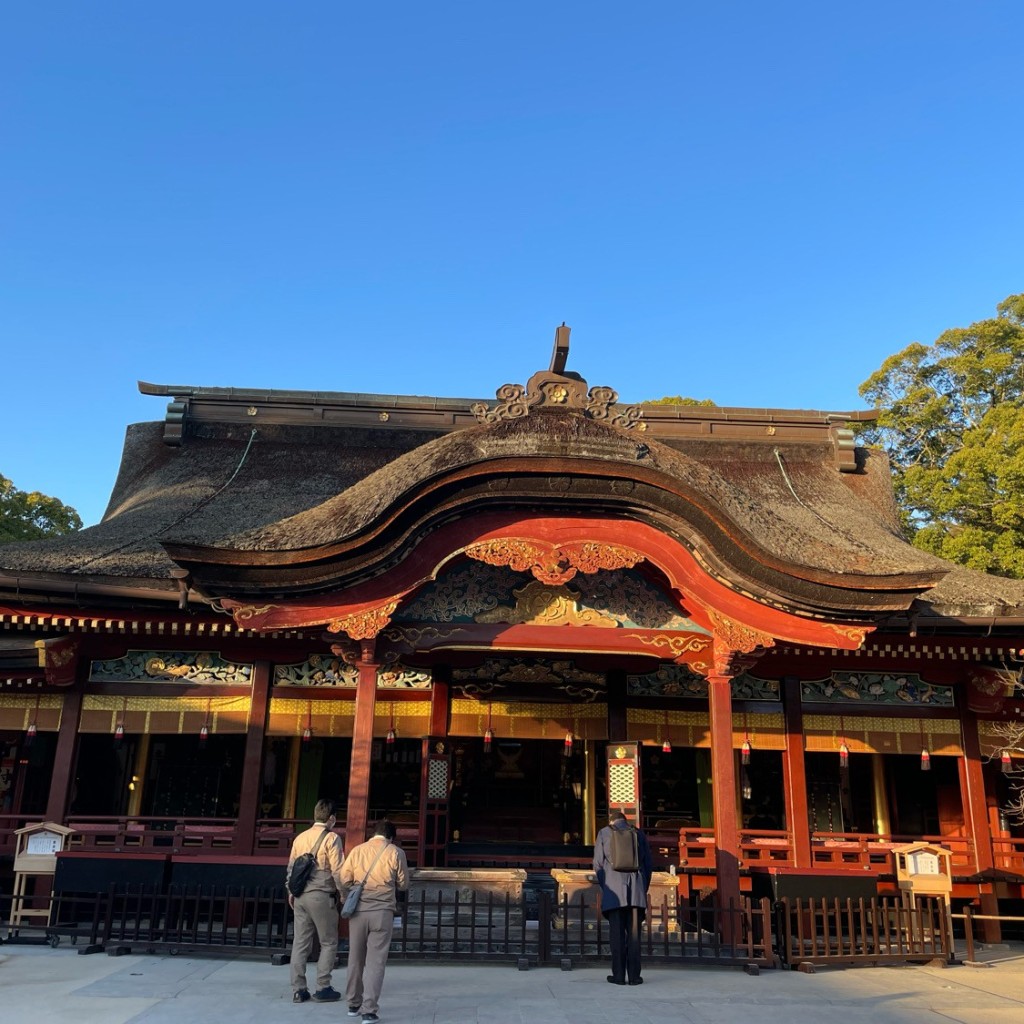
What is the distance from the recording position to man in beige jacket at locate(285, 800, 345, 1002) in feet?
25.0

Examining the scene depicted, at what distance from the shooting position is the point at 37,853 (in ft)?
36.2

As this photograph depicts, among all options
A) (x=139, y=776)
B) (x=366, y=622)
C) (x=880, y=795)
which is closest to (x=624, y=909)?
(x=366, y=622)

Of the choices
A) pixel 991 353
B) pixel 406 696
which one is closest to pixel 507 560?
pixel 406 696

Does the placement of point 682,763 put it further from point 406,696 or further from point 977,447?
point 977,447

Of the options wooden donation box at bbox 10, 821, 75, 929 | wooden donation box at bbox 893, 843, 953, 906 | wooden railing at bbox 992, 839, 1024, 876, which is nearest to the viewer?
wooden donation box at bbox 10, 821, 75, 929

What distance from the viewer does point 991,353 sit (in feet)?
97.9

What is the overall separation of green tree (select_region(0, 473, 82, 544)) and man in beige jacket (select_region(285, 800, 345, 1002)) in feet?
96.2

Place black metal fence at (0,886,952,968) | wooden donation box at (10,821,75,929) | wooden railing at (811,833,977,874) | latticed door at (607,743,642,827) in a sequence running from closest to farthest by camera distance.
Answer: black metal fence at (0,886,952,968) → wooden donation box at (10,821,75,929) → latticed door at (607,743,642,827) → wooden railing at (811,833,977,874)

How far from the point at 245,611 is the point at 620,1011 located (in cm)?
581

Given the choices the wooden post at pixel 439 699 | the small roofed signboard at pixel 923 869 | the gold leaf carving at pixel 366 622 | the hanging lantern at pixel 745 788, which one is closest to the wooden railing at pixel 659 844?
the small roofed signboard at pixel 923 869

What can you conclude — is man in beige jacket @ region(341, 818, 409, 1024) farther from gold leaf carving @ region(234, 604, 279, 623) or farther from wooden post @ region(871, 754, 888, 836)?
wooden post @ region(871, 754, 888, 836)

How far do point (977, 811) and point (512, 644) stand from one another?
321 inches

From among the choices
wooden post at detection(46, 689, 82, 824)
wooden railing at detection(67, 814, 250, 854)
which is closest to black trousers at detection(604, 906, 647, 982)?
wooden railing at detection(67, 814, 250, 854)

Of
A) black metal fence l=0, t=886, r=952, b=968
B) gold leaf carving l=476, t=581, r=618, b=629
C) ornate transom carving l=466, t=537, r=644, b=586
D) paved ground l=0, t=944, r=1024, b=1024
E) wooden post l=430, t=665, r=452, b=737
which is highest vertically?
ornate transom carving l=466, t=537, r=644, b=586
